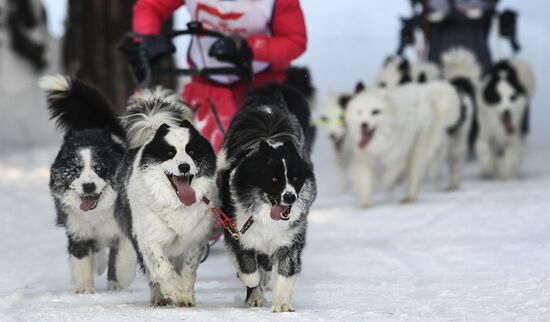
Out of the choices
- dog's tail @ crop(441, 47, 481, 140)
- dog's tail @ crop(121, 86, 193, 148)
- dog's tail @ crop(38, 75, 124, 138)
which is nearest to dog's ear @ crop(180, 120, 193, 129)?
dog's tail @ crop(121, 86, 193, 148)

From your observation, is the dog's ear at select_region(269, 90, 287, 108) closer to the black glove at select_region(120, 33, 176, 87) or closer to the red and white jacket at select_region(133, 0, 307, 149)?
the red and white jacket at select_region(133, 0, 307, 149)

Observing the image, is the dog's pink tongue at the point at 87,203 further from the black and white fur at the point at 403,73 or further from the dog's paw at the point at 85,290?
the black and white fur at the point at 403,73

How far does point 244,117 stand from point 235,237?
0.78m

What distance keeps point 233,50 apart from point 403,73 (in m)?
6.77

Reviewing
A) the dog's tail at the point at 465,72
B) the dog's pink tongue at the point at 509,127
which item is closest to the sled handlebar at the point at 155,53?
the dog's tail at the point at 465,72

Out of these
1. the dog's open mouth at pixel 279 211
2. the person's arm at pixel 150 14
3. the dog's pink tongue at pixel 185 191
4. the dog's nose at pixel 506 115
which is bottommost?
the dog's nose at pixel 506 115

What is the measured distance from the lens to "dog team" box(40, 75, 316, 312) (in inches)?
217

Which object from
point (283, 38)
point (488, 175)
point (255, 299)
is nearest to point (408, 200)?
point (488, 175)

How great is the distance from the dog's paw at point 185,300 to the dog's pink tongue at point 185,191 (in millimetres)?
495

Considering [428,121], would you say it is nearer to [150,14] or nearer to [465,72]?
[465,72]

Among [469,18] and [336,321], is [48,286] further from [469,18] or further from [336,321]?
[469,18]

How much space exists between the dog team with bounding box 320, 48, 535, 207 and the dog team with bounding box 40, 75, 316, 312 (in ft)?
16.9

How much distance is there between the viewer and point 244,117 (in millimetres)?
6121

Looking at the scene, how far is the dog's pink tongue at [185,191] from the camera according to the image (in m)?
5.53
